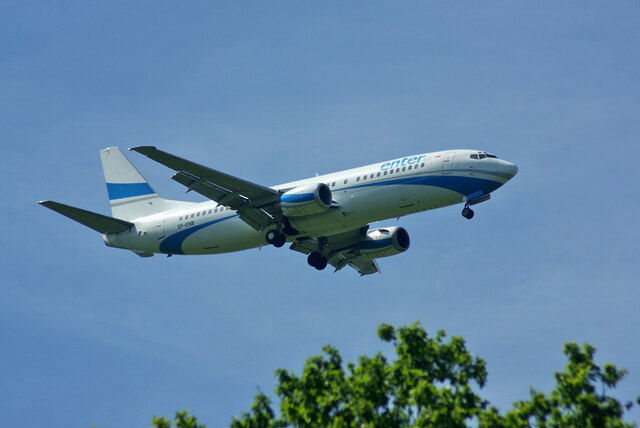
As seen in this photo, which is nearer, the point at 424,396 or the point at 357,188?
the point at 424,396

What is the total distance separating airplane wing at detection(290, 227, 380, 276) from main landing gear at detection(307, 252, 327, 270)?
15.2 inches

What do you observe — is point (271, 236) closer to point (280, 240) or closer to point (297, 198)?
point (280, 240)

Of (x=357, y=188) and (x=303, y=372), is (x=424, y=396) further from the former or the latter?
(x=357, y=188)

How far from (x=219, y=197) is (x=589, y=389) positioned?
26.3m

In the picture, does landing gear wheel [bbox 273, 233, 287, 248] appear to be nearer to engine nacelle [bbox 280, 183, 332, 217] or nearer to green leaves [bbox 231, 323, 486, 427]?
engine nacelle [bbox 280, 183, 332, 217]

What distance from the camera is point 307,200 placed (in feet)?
150

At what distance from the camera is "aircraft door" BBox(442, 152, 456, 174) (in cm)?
4512

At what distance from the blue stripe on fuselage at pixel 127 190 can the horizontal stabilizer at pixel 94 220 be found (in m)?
4.96

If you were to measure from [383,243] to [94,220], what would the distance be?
1748 centimetres

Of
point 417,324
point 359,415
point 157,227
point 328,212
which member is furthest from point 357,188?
point 359,415

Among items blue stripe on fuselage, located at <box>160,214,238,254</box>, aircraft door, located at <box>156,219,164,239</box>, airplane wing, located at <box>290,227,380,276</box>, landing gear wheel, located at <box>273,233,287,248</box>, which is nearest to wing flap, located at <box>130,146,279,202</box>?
landing gear wheel, located at <box>273,233,287,248</box>

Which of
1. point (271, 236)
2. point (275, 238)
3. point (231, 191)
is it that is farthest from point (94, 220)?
point (275, 238)

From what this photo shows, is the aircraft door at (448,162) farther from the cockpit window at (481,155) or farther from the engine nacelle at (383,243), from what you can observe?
the engine nacelle at (383,243)

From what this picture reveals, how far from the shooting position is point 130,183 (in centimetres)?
5838
